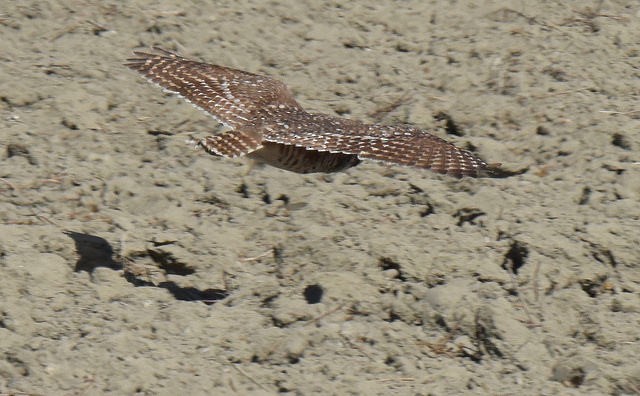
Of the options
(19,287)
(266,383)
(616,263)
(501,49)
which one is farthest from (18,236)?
(501,49)

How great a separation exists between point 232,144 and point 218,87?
83 cm

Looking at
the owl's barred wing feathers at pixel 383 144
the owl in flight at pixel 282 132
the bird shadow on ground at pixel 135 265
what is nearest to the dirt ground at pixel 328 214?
the bird shadow on ground at pixel 135 265

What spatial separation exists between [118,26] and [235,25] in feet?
2.40

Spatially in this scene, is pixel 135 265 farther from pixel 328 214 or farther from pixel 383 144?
pixel 383 144

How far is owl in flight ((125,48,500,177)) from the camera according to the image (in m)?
5.86

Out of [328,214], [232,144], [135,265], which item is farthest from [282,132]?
[135,265]

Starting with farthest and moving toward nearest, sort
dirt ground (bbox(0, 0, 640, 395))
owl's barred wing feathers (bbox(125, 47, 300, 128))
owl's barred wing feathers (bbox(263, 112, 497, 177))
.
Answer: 1. owl's barred wing feathers (bbox(125, 47, 300, 128))
2. owl's barred wing feathers (bbox(263, 112, 497, 177))
3. dirt ground (bbox(0, 0, 640, 395))

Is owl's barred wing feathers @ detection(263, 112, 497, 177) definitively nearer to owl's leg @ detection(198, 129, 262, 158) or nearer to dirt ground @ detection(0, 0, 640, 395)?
owl's leg @ detection(198, 129, 262, 158)

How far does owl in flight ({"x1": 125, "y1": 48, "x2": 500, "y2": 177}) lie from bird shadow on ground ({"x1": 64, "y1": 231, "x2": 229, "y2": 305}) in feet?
1.91

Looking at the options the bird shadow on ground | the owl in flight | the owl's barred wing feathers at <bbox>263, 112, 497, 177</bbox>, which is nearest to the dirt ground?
the bird shadow on ground

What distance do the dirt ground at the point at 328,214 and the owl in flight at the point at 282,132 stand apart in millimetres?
205

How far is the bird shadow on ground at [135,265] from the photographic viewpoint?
5637 mm

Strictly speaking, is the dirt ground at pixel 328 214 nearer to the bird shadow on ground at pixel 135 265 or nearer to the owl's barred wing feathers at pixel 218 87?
the bird shadow on ground at pixel 135 265

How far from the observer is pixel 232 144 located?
234 inches
